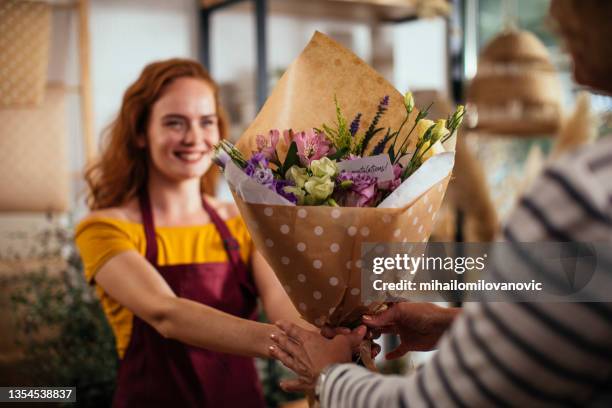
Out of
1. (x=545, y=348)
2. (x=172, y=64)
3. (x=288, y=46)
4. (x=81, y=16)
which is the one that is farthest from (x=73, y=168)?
(x=545, y=348)

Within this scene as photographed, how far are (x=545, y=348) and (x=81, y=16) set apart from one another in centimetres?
305

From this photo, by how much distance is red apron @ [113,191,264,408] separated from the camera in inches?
70.1

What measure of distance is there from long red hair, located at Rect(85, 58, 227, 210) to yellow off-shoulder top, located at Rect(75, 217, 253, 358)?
0.13 metres

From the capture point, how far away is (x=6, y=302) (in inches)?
118

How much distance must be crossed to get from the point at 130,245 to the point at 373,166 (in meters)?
0.83

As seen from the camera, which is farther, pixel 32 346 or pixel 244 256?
pixel 32 346

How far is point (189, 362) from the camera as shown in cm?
178

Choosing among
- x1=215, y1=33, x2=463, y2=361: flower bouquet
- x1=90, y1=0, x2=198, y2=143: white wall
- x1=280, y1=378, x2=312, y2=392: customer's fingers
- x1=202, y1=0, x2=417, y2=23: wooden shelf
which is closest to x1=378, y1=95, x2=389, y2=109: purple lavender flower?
x1=215, y1=33, x2=463, y2=361: flower bouquet

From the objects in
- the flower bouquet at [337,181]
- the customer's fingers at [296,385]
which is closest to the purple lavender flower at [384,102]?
the flower bouquet at [337,181]

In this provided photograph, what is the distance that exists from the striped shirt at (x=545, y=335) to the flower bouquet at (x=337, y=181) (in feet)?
1.29

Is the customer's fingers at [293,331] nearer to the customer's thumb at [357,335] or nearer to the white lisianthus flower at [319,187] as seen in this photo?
the customer's thumb at [357,335]

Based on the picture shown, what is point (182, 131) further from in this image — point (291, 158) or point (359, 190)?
point (359, 190)

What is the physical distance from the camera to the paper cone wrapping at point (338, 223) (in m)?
1.10

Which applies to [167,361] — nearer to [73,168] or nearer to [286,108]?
[286,108]
